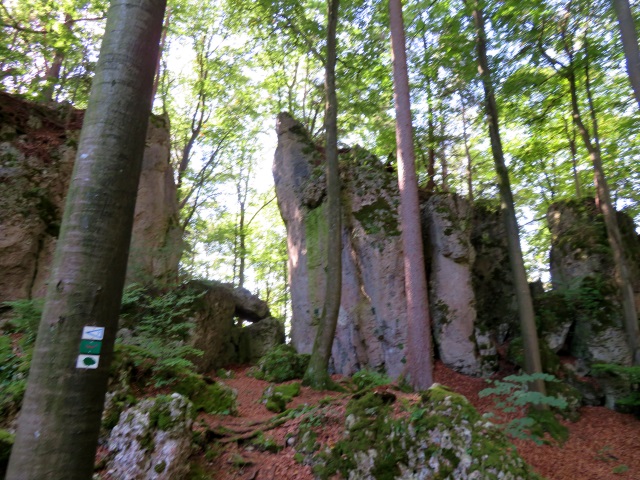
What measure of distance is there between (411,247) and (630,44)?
4533mm

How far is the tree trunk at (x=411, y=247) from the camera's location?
299 inches

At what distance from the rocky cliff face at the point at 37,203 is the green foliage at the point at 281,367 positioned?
3.49m

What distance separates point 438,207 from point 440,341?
398 cm

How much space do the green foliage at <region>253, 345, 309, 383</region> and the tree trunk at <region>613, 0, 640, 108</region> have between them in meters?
8.84

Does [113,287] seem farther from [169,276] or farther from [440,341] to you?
[440,341]

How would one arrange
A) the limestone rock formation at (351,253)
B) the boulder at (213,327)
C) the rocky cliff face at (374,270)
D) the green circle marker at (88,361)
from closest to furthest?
the green circle marker at (88,361)
the boulder at (213,327)
the rocky cliff face at (374,270)
the limestone rock formation at (351,253)

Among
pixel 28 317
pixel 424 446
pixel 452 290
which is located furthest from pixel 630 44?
pixel 28 317

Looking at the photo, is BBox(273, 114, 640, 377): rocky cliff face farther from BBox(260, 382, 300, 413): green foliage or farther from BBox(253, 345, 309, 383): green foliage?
BBox(260, 382, 300, 413): green foliage

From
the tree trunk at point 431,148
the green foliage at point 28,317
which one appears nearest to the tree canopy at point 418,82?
the tree trunk at point 431,148

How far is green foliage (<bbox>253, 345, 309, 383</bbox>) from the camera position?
1048cm

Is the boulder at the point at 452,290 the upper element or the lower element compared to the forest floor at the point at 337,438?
upper

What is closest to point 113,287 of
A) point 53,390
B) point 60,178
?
point 53,390

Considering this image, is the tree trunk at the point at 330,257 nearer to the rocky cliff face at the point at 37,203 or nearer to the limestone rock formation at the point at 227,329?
the limestone rock formation at the point at 227,329

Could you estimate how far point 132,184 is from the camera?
7.98ft
